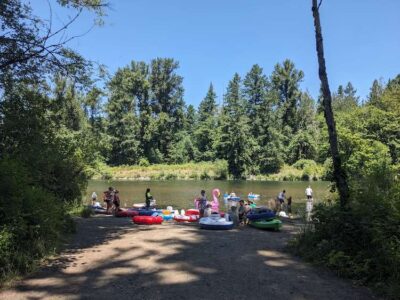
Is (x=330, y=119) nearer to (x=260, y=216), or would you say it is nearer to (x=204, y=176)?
(x=260, y=216)

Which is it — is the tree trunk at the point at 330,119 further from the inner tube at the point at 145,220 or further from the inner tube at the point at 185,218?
the inner tube at the point at 185,218

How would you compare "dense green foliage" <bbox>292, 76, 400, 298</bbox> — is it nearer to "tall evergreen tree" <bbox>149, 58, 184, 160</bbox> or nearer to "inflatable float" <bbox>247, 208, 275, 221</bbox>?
"inflatable float" <bbox>247, 208, 275, 221</bbox>

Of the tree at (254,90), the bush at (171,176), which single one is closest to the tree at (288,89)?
the tree at (254,90)

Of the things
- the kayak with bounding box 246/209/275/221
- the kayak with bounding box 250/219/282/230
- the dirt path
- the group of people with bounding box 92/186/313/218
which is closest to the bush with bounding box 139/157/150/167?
the group of people with bounding box 92/186/313/218

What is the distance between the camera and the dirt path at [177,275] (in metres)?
6.89

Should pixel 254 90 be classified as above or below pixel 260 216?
above

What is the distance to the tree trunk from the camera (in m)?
10.1

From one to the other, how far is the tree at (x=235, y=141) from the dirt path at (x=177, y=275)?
63.6 metres

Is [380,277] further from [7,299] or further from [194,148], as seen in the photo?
[194,148]

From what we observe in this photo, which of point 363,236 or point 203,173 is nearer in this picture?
point 363,236

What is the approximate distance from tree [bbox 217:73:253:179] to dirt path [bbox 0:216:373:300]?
2502 inches

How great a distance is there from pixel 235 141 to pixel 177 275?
223ft

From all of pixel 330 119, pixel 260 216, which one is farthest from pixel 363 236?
pixel 260 216

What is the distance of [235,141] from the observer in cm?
7544
